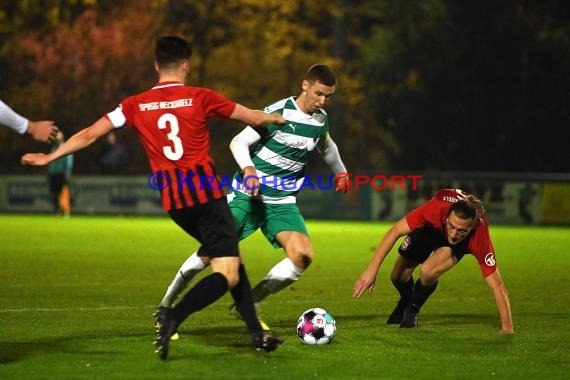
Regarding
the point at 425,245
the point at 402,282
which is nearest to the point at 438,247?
the point at 425,245

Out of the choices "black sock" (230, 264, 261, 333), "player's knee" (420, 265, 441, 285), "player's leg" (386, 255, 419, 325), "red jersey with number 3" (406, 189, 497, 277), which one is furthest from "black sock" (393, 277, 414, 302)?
"black sock" (230, 264, 261, 333)

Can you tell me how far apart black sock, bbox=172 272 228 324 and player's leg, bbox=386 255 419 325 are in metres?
2.92

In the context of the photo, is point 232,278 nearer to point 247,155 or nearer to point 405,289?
point 247,155

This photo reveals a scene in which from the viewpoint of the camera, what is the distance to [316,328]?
8773 mm

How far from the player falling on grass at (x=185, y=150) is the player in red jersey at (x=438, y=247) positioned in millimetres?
1486

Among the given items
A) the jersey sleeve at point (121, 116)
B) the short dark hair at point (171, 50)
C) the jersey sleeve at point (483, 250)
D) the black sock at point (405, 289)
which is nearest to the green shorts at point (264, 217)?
the black sock at point (405, 289)

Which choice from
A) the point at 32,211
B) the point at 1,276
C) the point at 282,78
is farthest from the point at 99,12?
the point at 1,276

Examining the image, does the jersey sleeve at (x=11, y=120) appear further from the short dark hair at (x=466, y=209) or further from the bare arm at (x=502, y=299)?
the bare arm at (x=502, y=299)

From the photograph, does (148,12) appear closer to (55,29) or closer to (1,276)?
(55,29)

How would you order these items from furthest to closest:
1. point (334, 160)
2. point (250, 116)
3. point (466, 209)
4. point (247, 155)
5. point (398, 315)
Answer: point (398, 315)
point (334, 160)
point (466, 209)
point (247, 155)
point (250, 116)

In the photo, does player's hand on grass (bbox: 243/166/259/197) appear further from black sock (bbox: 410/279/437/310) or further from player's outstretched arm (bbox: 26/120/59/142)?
black sock (bbox: 410/279/437/310)

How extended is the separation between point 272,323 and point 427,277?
1.43m

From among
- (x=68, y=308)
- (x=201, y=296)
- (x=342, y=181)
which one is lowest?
(x=68, y=308)

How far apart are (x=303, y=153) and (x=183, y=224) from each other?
75.2 inches
